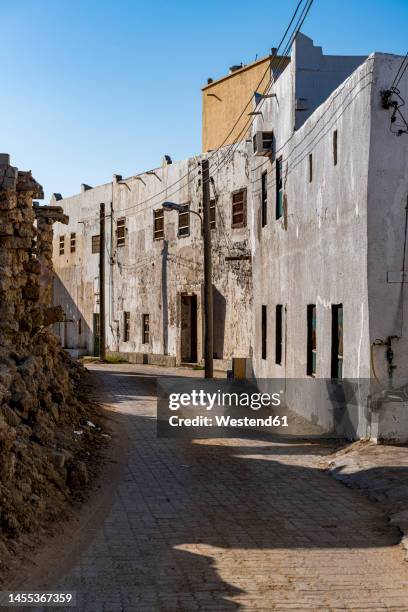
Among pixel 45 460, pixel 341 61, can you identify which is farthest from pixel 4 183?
pixel 341 61

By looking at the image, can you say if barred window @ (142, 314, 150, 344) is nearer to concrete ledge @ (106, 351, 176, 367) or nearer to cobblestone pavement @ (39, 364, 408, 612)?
concrete ledge @ (106, 351, 176, 367)

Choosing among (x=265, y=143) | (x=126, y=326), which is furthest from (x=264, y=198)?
(x=126, y=326)

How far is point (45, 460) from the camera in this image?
9195 millimetres

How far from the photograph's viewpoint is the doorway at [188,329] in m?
30.1

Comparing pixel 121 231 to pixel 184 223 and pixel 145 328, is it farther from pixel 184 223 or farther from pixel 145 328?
pixel 184 223

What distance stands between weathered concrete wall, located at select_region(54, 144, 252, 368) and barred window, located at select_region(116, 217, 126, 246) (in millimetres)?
224

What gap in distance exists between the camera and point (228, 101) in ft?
110

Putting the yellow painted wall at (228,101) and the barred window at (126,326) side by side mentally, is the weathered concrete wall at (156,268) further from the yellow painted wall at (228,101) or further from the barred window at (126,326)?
the yellow painted wall at (228,101)

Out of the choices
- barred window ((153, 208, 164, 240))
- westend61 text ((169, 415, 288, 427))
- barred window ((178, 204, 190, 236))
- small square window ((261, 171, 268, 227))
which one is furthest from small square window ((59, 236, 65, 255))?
westend61 text ((169, 415, 288, 427))

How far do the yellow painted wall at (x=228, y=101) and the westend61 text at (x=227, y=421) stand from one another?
16.5m

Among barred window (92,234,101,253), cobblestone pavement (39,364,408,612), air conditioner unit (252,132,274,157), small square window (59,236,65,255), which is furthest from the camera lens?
small square window (59,236,65,255)

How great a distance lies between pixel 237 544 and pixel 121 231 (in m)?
28.6
